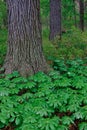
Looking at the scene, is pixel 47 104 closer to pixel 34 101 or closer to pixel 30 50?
pixel 34 101

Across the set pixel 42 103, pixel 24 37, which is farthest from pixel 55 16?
pixel 42 103

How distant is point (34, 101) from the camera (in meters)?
4.14

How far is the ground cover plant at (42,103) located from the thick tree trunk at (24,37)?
30 centimetres

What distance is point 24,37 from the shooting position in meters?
5.29

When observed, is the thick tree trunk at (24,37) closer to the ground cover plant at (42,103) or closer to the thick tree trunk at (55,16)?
the ground cover plant at (42,103)

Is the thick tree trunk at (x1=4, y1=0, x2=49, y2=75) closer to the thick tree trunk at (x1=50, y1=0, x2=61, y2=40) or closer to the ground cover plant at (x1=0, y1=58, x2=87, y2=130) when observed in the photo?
the ground cover plant at (x1=0, y1=58, x2=87, y2=130)

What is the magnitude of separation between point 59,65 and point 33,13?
1.46m

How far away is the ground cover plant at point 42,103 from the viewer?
366cm

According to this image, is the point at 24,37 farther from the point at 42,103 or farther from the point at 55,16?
the point at 55,16

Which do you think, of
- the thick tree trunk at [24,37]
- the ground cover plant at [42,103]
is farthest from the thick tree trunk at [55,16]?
the ground cover plant at [42,103]

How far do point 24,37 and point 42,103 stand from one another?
6.08 feet

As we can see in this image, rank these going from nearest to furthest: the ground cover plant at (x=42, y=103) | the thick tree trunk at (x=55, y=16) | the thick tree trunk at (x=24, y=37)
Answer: the ground cover plant at (x=42, y=103), the thick tree trunk at (x=24, y=37), the thick tree trunk at (x=55, y=16)

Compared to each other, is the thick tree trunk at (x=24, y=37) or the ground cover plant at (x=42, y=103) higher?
the thick tree trunk at (x=24, y=37)

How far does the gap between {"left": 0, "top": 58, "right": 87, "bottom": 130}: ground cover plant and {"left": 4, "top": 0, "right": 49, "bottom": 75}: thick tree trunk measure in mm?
304
